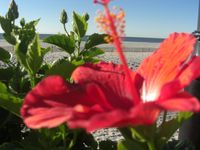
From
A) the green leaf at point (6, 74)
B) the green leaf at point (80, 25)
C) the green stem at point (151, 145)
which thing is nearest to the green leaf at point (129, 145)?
the green stem at point (151, 145)

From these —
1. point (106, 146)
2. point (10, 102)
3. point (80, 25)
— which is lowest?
point (106, 146)

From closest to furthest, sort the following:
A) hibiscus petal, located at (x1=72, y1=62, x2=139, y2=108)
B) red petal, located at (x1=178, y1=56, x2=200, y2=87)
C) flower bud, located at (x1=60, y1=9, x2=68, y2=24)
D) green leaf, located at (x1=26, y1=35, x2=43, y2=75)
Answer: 1. red petal, located at (x1=178, y1=56, x2=200, y2=87)
2. hibiscus petal, located at (x1=72, y1=62, x2=139, y2=108)
3. green leaf, located at (x1=26, y1=35, x2=43, y2=75)
4. flower bud, located at (x1=60, y1=9, x2=68, y2=24)

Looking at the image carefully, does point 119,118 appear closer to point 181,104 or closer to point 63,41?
point 181,104

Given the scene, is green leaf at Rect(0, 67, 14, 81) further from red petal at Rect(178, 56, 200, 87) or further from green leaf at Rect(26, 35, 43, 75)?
red petal at Rect(178, 56, 200, 87)

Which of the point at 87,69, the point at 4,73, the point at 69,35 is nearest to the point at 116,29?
the point at 87,69

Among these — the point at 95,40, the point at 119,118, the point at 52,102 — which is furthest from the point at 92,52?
the point at 119,118

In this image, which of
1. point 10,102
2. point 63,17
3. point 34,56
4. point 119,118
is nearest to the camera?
point 119,118

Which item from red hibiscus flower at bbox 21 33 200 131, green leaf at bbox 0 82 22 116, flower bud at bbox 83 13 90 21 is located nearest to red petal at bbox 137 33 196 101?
red hibiscus flower at bbox 21 33 200 131
